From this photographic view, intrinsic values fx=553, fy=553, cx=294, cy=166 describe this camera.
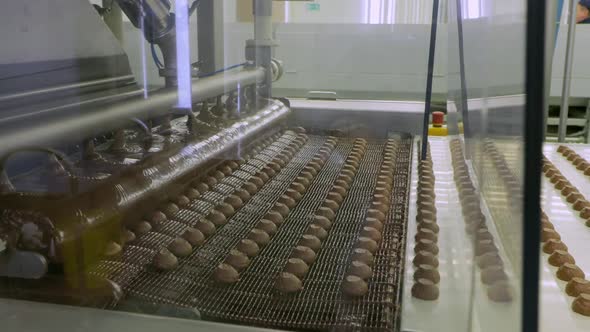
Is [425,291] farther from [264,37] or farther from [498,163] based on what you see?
[264,37]

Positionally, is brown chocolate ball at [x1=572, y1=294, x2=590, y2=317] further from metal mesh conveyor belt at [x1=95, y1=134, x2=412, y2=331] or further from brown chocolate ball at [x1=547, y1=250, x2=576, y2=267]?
metal mesh conveyor belt at [x1=95, y1=134, x2=412, y2=331]

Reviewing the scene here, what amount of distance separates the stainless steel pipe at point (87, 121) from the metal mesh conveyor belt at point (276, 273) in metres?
0.26

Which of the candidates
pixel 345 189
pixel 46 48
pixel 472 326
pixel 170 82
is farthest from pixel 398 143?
pixel 472 326

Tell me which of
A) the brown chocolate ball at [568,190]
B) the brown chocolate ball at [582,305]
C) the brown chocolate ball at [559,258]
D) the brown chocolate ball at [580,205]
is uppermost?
the brown chocolate ball at [568,190]

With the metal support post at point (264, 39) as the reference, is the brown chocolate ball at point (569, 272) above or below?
below

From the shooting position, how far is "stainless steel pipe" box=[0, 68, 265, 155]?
97 cm

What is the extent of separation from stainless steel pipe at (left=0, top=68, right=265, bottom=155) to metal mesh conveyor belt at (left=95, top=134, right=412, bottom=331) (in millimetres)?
258

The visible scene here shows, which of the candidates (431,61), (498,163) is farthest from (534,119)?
(431,61)

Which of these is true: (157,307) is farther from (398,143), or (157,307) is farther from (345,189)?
(398,143)

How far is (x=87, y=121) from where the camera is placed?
1.18 m

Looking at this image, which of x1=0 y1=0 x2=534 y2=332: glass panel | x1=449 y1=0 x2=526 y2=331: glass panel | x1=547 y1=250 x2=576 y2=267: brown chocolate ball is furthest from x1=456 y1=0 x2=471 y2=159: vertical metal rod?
x1=547 y1=250 x2=576 y2=267: brown chocolate ball

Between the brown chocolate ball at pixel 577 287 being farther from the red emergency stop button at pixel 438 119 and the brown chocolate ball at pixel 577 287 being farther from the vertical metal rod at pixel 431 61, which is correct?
the red emergency stop button at pixel 438 119

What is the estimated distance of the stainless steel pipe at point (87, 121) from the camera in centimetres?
97

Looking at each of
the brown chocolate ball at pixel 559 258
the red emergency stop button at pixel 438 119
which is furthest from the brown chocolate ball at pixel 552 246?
the red emergency stop button at pixel 438 119
